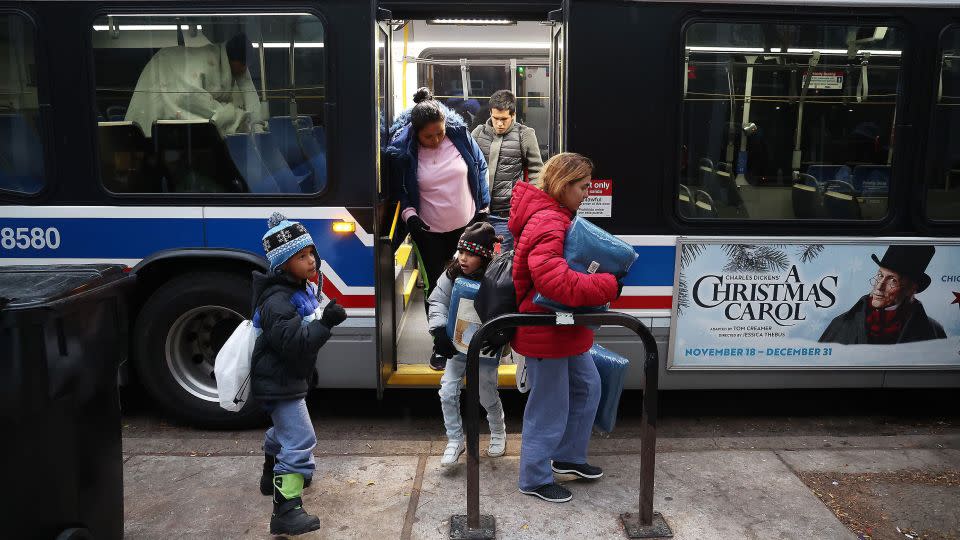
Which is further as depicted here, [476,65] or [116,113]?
[476,65]

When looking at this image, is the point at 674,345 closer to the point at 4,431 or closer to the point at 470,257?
the point at 470,257

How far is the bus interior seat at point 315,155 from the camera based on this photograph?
16.7 feet

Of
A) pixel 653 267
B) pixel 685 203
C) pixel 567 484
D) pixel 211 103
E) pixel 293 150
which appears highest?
pixel 211 103

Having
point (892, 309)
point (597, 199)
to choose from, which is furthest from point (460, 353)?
point (892, 309)

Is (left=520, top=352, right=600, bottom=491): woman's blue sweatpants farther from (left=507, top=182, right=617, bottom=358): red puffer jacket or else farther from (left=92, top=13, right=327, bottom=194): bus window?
(left=92, top=13, right=327, bottom=194): bus window

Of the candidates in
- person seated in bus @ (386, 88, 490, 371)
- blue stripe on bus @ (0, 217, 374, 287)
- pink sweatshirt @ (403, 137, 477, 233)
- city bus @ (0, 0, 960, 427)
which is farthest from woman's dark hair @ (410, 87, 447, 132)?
blue stripe on bus @ (0, 217, 374, 287)

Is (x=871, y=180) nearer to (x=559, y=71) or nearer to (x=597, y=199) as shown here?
(x=597, y=199)

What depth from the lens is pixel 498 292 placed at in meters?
4.04

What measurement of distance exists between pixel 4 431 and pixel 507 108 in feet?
13.8

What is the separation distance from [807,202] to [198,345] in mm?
3998

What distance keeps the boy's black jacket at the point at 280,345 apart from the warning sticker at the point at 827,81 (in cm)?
335

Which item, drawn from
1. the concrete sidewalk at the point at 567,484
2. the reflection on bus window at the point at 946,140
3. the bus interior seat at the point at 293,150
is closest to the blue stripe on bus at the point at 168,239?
the bus interior seat at the point at 293,150

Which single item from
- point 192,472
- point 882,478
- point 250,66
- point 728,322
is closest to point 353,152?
point 250,66

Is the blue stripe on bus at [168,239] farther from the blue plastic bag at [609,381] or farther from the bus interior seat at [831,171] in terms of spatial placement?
the bus interior seat at [831,171]
